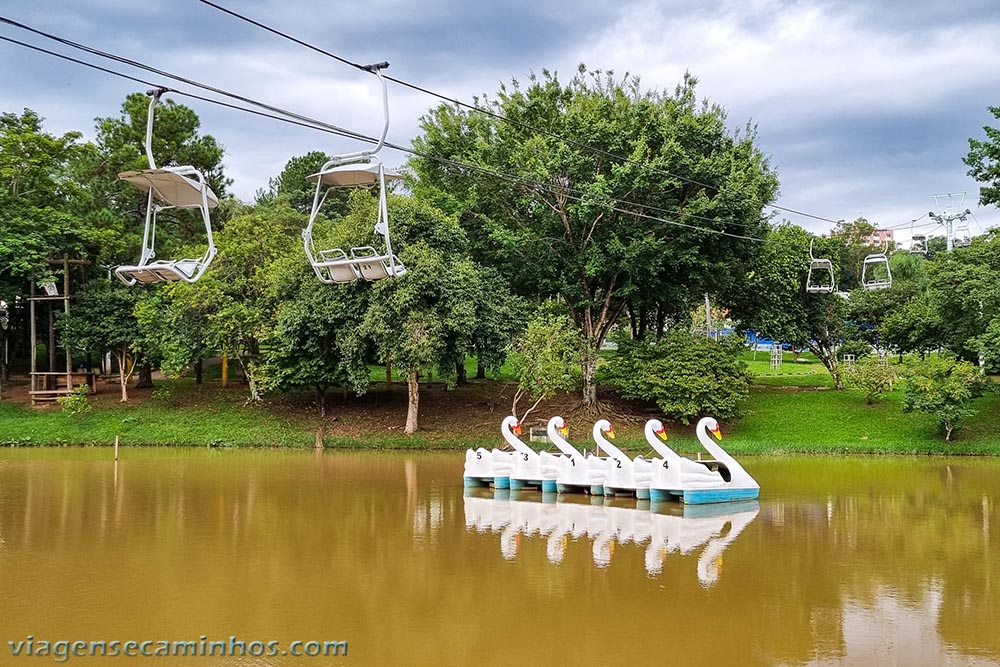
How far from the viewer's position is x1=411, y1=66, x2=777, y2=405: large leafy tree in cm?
2784

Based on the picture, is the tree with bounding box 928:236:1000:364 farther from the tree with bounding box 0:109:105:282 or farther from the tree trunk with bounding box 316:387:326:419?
the tree with bounding box 0:109:105:282

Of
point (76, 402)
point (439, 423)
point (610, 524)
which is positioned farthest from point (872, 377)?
point (76, 402)

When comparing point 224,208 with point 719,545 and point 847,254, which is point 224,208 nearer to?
point 719,545

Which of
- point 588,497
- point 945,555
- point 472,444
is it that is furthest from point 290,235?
point 945,555

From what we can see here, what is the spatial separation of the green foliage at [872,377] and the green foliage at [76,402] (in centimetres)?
2766

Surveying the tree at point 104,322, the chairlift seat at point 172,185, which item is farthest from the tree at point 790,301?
the chairlift seat at point 172,185

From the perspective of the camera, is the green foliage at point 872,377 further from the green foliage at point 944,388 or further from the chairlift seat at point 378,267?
the chairlift seat at point 378,267

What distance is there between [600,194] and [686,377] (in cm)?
692

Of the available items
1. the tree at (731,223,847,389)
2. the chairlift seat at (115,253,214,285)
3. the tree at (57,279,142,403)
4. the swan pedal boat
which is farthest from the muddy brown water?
the tree at (731,223,847,389)

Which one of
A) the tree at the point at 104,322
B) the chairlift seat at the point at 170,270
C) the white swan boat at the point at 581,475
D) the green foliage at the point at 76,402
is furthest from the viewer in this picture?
the tree at the point at 104,322

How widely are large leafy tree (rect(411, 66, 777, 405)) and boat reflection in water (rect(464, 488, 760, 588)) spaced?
37.7 ft

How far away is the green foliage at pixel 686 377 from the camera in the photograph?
28312 mm

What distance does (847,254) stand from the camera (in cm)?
6228

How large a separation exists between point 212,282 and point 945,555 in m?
25.9
